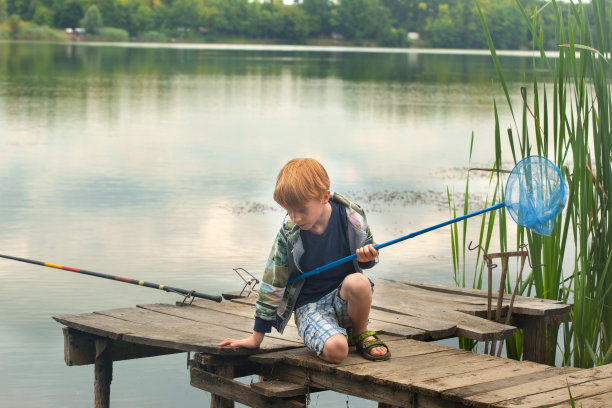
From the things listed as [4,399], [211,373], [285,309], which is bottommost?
[4,399]

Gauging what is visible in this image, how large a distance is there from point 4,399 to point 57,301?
184 cm

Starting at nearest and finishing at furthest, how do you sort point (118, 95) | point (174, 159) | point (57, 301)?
point (57, 301), point (174, 159), point (118, 95)

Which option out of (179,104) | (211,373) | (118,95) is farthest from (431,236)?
(118,95)

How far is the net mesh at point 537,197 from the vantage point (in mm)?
3900

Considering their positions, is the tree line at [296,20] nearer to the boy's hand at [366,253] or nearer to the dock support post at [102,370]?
the dock support post at [102,370]

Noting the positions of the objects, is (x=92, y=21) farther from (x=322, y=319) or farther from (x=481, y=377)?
(x=481, y=377)

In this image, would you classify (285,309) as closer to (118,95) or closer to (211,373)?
(211,373)

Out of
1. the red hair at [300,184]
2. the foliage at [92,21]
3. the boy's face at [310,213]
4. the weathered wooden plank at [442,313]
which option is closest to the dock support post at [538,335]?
the weathered wooden plank at [442,313]

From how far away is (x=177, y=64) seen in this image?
156 feet

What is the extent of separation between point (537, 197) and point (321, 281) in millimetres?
901

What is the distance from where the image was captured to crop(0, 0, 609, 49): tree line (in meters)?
109

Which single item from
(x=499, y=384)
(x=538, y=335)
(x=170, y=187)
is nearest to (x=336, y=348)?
(x=499, y=384)

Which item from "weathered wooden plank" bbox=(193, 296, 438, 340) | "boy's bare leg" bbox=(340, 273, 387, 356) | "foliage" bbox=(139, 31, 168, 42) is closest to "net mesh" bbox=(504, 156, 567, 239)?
"boy's bare leg" bbox=(340, 273, 387, 356)

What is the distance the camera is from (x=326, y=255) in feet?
13.4
